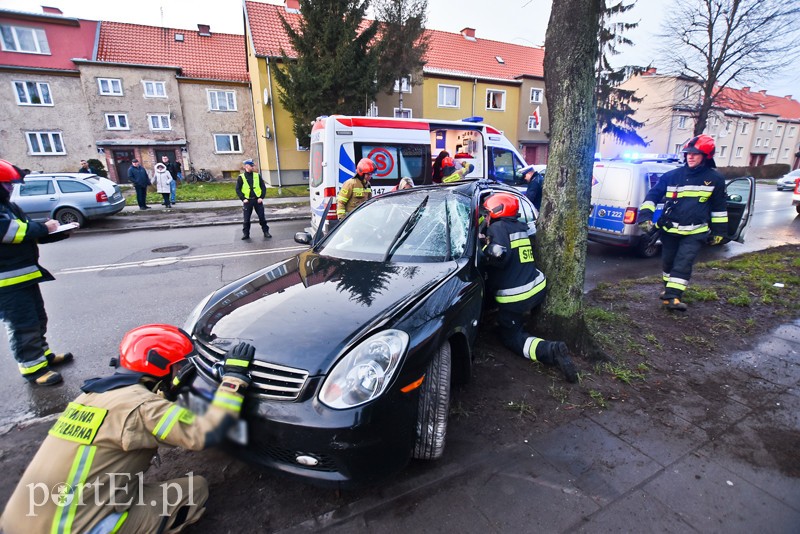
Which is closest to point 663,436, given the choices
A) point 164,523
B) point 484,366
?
point 484,366

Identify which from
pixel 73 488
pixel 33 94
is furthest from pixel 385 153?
pixel 33 94

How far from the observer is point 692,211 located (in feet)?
14.9

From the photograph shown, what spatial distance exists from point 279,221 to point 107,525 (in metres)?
10.9

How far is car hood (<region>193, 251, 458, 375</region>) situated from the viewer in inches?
75.2

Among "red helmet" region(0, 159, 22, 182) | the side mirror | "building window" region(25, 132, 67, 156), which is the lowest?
the side mirror

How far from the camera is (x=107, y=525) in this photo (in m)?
1.57

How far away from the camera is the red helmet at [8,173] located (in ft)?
9.74

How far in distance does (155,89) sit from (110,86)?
2.42 meters

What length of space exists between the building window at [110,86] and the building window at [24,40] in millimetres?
3545

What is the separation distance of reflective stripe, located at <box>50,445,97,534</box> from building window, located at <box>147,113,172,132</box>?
2752cm

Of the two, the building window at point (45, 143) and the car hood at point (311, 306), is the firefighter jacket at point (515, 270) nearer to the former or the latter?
the car hood at point (311, 306)

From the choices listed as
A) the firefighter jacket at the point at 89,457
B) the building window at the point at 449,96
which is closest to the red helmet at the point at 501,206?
the firefighter jacket at the point at 89,457

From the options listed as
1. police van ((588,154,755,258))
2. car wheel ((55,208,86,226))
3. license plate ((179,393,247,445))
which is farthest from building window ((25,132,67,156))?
license plate ((179,393,247,445))

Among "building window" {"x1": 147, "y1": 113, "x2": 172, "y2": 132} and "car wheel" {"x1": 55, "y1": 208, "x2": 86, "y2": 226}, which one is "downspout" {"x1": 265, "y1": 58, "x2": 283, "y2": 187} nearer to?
"building window" {"x1": 147, "y1": 113, "x2": 172, "y2": 132}
